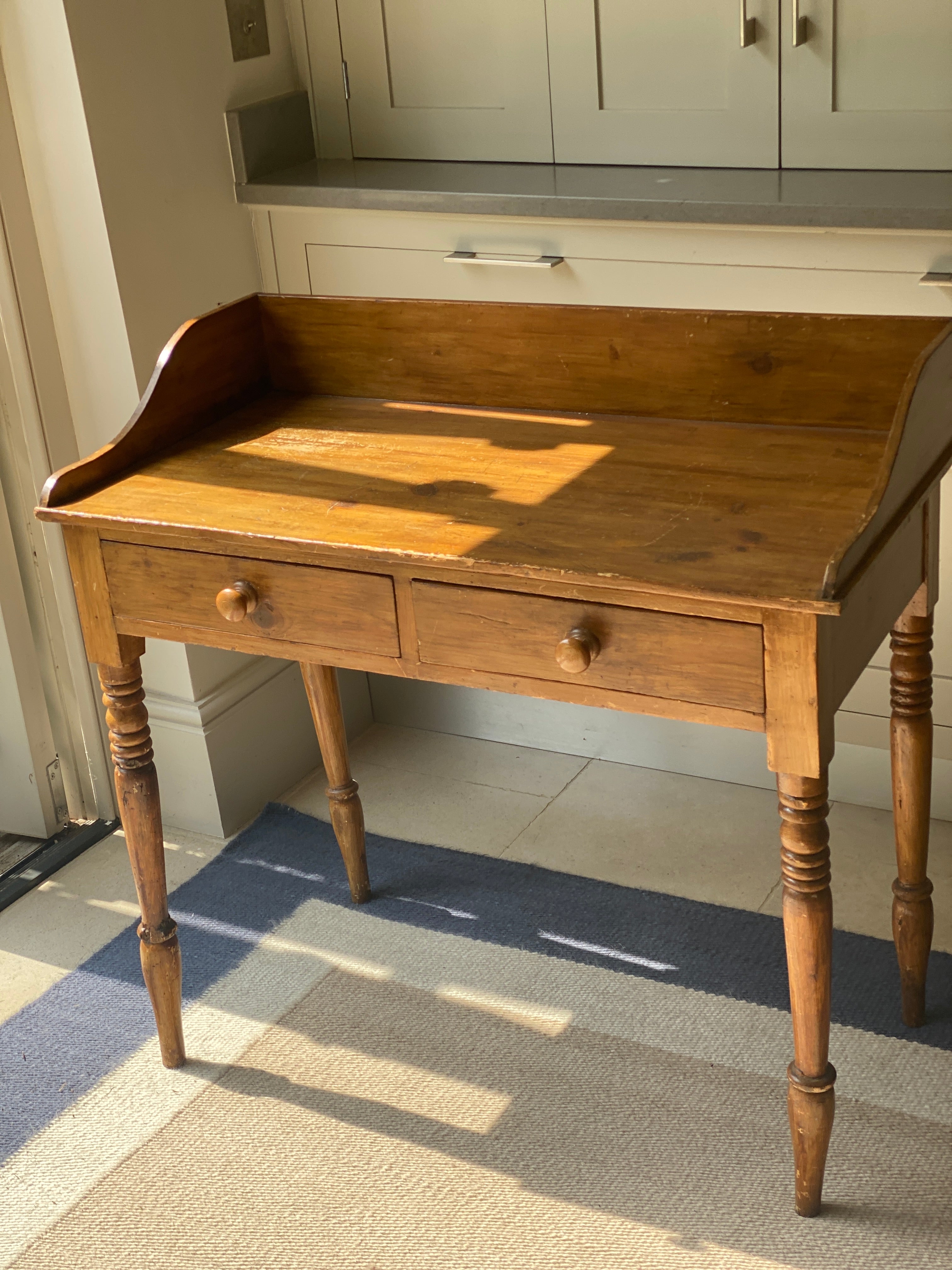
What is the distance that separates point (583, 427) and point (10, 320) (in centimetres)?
115

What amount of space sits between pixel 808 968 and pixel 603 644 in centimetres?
47

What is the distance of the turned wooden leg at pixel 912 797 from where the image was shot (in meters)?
1.99

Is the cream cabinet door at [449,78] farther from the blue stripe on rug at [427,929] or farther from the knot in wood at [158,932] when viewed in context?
the knot in wood at [158,932]

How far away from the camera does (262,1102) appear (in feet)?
7.17

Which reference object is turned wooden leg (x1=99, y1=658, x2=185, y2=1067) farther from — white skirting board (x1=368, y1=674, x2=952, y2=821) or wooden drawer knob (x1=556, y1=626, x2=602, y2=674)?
white skirting board (x1=368, y1=674, x2=952, y2=821)

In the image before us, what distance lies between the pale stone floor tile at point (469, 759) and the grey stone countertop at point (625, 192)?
114 centimetres

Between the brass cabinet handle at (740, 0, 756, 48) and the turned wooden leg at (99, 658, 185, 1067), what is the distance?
1.51m

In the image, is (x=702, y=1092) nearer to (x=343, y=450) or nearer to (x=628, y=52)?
(x=343, y=450)

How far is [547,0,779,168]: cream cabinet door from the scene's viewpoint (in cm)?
254

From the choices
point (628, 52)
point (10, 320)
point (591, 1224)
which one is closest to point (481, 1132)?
point (591, 1224)

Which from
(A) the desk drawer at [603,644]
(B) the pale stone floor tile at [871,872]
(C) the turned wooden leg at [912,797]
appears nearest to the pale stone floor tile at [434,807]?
(B) the pale stone floor tile at [871,872]

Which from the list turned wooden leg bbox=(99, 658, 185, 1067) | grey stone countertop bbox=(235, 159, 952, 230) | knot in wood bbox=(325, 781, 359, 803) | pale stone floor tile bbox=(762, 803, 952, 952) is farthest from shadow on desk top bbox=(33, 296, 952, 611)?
pale stone floor tile bbox=(762, 803, 952, 952)

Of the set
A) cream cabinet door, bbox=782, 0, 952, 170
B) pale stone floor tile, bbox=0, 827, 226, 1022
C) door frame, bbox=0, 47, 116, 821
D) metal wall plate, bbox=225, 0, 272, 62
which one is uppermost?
metal wall plate, bbox=225, 0, 272, 62

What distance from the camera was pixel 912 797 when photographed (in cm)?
206
